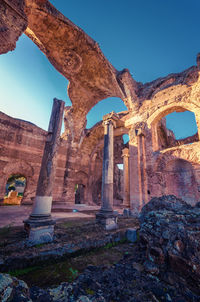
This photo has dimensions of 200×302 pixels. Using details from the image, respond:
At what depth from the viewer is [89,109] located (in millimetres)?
13453

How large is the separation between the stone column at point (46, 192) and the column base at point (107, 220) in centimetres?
181

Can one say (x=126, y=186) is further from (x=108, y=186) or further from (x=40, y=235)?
(x=40, y=235)

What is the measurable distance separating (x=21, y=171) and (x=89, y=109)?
26.7 feet

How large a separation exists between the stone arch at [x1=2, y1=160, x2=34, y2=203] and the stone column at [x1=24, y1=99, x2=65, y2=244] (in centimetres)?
792

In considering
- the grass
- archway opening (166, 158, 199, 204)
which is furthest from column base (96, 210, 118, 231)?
archway opening (166, 158, 199, 204)

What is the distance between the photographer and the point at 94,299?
168 cm

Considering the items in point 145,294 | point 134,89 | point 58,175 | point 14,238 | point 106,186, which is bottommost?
point 145,294

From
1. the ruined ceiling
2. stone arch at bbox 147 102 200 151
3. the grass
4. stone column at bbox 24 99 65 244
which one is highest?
the ruined ceiling

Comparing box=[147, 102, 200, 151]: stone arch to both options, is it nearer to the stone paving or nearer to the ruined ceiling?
the ruined ceiling

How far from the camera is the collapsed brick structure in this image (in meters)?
7.27

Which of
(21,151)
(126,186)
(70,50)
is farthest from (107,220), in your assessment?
(70,50)

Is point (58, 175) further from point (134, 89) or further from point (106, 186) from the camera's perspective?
point (134, 89)

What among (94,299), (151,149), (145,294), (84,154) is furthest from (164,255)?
(84,154)

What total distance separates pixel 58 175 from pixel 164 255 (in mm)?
11268
